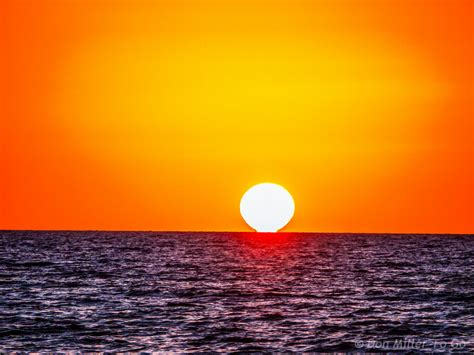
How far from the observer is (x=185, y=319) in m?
44.9

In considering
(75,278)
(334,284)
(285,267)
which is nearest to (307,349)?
(334,284)

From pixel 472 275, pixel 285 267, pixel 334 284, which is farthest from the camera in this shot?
pixel 285 267

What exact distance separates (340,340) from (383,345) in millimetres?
2208

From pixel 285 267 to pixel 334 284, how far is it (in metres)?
24.0

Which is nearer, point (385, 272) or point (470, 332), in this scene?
point (470, 332)

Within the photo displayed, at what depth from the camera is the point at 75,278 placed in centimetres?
6994

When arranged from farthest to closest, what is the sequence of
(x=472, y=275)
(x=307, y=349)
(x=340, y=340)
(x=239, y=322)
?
(x=472, y=275) → (x=239, y=322) → (x=340, y=340) → (x=307, y=349)

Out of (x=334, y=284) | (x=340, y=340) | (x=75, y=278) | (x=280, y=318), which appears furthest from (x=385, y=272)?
(x=340, y=340)

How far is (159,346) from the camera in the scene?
121 ft

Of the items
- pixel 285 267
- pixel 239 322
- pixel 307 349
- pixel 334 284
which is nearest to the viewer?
pixel 307 349

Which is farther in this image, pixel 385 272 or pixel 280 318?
pixel 385 272

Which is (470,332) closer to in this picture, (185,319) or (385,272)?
(185,319)

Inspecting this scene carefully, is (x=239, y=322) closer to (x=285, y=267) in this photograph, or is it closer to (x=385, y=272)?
(x=385, y=272)

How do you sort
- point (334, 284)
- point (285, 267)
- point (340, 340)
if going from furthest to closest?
1. point (285, 267)
2. point (334, 284)
3. point (340, 340)
